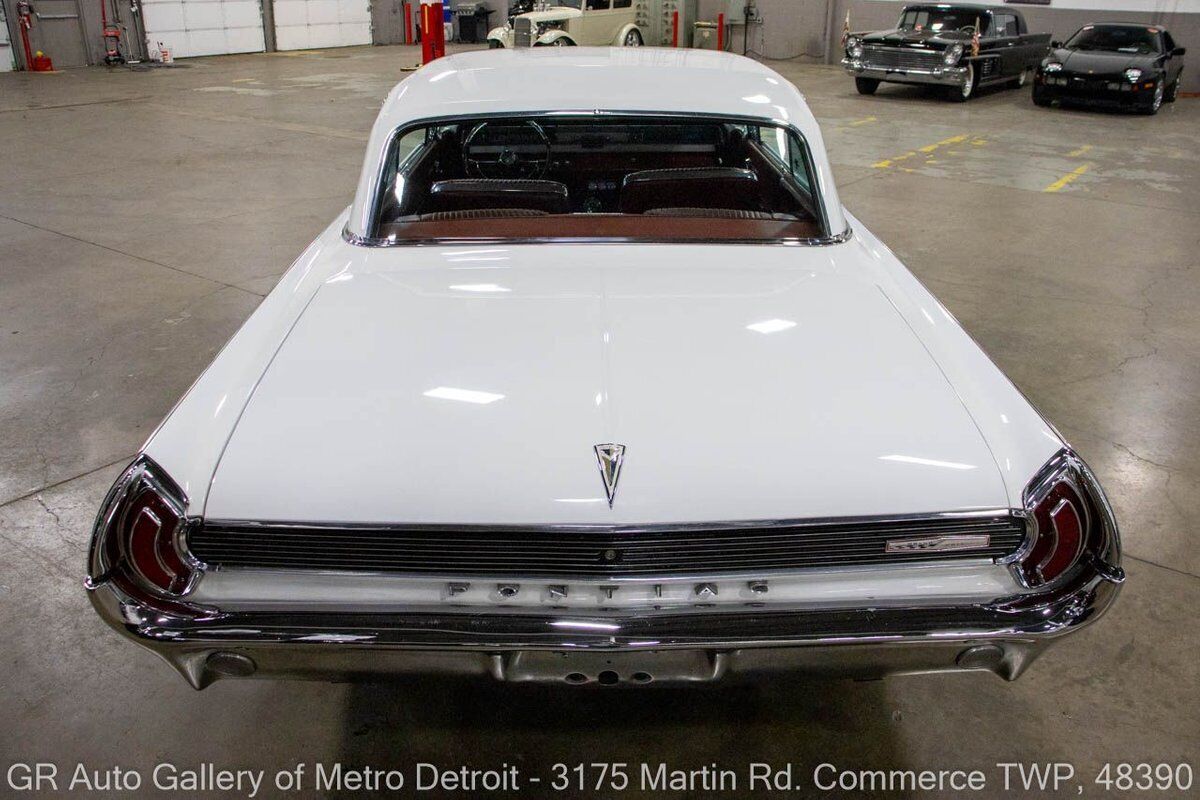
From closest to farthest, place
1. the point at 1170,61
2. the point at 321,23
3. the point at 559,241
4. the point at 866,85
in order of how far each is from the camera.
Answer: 1. the point at 559,241
2. the point at 1170,61
3. the point at 866,85
4. the point at 321,23

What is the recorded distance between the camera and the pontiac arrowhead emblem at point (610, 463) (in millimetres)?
1644

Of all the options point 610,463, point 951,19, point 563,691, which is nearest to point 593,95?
point 610,463

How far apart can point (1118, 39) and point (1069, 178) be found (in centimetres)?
557

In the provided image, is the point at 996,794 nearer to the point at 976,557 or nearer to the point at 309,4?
the point at 976,557

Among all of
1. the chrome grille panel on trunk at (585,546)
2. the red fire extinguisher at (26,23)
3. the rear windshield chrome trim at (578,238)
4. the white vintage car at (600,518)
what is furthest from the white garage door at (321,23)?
the chrome grille panel on trunk at (585,546)

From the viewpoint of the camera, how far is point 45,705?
7.56 feet

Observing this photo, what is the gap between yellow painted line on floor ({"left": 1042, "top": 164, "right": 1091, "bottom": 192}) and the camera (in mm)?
8141

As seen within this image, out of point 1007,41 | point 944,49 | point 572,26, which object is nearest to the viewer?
point 944,49

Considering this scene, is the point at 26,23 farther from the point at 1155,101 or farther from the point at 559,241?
the point at 1155,101

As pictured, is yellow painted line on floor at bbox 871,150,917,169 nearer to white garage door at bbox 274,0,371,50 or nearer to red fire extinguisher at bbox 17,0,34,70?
red fire extinguisher at bbox 17,0,34,70

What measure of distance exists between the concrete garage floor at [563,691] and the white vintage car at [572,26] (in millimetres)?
5269

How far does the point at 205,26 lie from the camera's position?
1753cm

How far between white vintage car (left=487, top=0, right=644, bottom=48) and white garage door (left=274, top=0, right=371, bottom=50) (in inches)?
215

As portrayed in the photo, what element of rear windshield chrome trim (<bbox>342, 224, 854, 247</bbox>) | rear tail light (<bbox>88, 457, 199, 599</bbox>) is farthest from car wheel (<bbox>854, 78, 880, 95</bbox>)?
rear tail light (<bbox>88, 457, 199, 599</bbox>)
